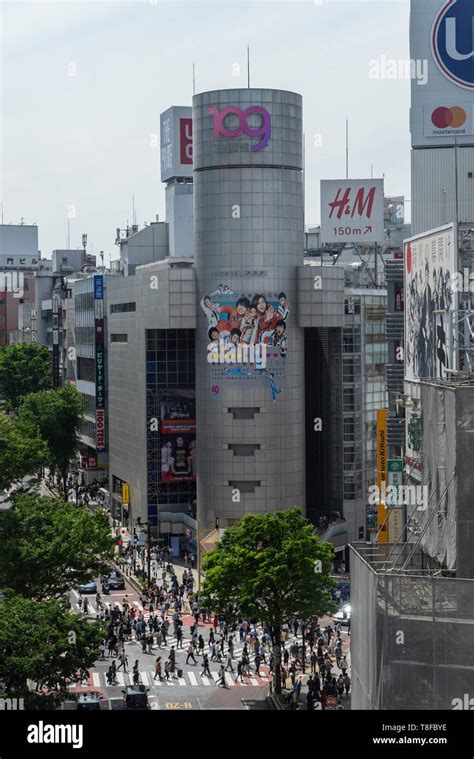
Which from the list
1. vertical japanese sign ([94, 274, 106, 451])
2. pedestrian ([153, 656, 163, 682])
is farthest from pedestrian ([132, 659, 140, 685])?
vertical japanese sign ([94, 274, 106, 451])

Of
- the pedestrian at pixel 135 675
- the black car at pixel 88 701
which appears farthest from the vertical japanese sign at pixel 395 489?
A: the black car at pixel 88 701

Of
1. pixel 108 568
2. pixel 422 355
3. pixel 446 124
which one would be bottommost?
pixel 108 568

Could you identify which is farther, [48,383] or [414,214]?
[48,383]

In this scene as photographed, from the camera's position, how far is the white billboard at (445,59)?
66.2 metres

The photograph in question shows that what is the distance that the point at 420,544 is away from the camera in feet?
103

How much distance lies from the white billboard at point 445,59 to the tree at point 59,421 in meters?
39.8

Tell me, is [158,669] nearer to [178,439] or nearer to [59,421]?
[178,439]

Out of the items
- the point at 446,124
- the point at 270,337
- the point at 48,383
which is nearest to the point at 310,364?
the point at 270,337

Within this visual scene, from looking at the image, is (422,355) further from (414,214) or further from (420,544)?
(414,214)

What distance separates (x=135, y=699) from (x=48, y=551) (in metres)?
6.51

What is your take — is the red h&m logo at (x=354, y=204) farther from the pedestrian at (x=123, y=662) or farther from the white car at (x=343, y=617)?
the pedestrian at (x=123, y=662)

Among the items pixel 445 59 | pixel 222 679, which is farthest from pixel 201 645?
pixel 445 59

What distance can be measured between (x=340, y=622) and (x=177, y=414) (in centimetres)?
2522

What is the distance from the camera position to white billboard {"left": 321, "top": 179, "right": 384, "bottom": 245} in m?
83.9
